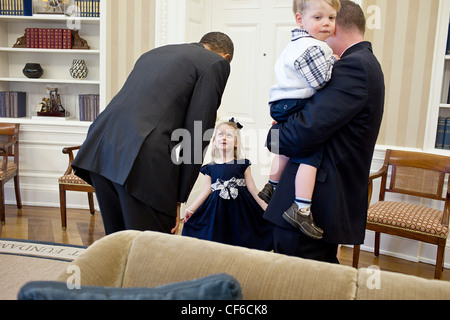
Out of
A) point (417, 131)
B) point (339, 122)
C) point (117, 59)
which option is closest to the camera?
point (339, 122)

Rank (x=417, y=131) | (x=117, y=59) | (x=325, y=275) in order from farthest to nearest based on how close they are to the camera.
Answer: (x=117, y=59), (x=417, y=131), (x=325, y=275)

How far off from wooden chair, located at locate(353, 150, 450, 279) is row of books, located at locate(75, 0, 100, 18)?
3151 mm

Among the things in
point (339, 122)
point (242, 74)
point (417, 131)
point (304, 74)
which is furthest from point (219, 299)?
point (242, 74)

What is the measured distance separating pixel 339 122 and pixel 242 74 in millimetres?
3142

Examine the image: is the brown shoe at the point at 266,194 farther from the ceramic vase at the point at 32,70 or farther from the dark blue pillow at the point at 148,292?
the ceramic vase at the point at 32,70

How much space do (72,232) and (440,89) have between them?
3.38 m

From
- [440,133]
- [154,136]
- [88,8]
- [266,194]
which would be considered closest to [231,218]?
[266,194]

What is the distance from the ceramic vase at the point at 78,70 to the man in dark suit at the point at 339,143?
11.7 feet

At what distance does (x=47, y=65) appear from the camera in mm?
4922

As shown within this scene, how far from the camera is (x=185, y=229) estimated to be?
325 centimetres

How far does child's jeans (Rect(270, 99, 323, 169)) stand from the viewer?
1549mm

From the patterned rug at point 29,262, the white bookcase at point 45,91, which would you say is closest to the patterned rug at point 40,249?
the patterned rug at point 29,262

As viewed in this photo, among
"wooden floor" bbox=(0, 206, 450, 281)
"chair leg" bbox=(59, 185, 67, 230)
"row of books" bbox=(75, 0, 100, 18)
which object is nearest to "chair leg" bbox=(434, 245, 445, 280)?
"wooden floor" bbox=(0, 206, 450, 281)
